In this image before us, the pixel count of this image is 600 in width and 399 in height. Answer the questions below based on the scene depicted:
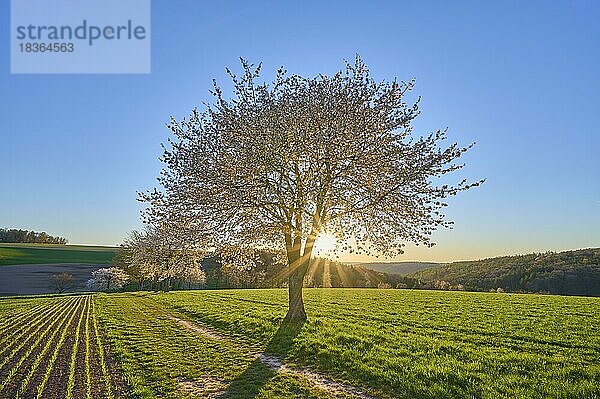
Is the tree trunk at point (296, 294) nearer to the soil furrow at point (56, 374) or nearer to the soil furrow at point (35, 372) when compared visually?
the soil furrow at point (56, 374)

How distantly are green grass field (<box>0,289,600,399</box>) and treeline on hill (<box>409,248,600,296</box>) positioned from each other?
57529 millimetres

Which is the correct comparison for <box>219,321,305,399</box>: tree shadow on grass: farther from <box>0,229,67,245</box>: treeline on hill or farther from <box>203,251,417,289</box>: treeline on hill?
<box>0,229,67,245</box>: treeline on hill

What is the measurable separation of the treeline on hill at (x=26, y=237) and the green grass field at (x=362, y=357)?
15341 cm

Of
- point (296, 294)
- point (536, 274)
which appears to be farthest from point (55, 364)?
point (536, 274)

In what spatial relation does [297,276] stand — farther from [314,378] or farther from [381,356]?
[314,378]

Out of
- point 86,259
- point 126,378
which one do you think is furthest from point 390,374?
point 86,259

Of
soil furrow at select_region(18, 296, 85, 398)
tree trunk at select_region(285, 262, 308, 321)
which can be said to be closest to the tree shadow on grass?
tree trunk at select_region(285, 262, 308, 321)

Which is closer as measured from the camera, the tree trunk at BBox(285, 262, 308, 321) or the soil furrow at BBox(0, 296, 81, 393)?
the soil furrow at BBox(0, 296, 81, 393)

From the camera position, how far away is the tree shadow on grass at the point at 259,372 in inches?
443

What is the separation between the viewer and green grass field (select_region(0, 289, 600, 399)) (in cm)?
1132

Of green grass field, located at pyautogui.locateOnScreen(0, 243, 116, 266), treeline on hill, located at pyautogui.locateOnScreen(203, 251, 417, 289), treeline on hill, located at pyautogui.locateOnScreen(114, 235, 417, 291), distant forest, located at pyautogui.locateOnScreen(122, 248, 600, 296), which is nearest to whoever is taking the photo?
treeline on hill, located at pyautogui.locateOnScreen(114, 235, 417, 291)

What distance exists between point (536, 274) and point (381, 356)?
303 feet

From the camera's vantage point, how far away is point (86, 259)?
417ft

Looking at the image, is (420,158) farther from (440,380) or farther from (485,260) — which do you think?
(485,260)
